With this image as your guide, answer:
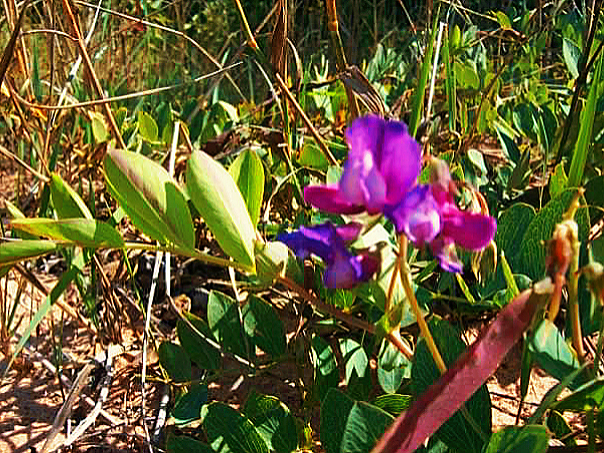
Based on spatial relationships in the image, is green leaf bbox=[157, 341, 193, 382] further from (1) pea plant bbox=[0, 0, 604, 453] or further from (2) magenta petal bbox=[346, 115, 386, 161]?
(2) magenta petal bbox=[346, 115, 386, 161]

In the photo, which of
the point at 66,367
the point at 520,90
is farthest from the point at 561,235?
the point at 520,90

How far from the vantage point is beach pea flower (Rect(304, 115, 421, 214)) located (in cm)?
35

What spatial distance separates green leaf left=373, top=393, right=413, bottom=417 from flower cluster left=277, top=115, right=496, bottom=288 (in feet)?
0.71

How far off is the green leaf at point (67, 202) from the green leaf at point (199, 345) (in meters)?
0.19

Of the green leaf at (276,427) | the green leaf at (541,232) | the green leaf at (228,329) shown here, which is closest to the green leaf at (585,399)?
the green leaf at (541,232)

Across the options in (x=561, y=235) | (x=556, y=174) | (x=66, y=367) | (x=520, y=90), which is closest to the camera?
(x=561, y=235)

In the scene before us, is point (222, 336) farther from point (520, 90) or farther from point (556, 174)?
point (520, 90)

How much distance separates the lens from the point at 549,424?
0.60 metres

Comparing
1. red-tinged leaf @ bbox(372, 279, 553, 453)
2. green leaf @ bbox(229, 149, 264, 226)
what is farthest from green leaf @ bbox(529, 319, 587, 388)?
green leaf @ bbox(229, 149, 264, 226)

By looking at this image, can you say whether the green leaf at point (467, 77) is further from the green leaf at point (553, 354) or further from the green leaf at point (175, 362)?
the green leaf at point (553, 354)

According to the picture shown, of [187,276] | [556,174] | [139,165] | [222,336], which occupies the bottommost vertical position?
[187,276]

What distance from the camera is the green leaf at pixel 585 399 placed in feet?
1.47

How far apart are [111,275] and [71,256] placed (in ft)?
1.30

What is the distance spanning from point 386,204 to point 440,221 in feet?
0.10
